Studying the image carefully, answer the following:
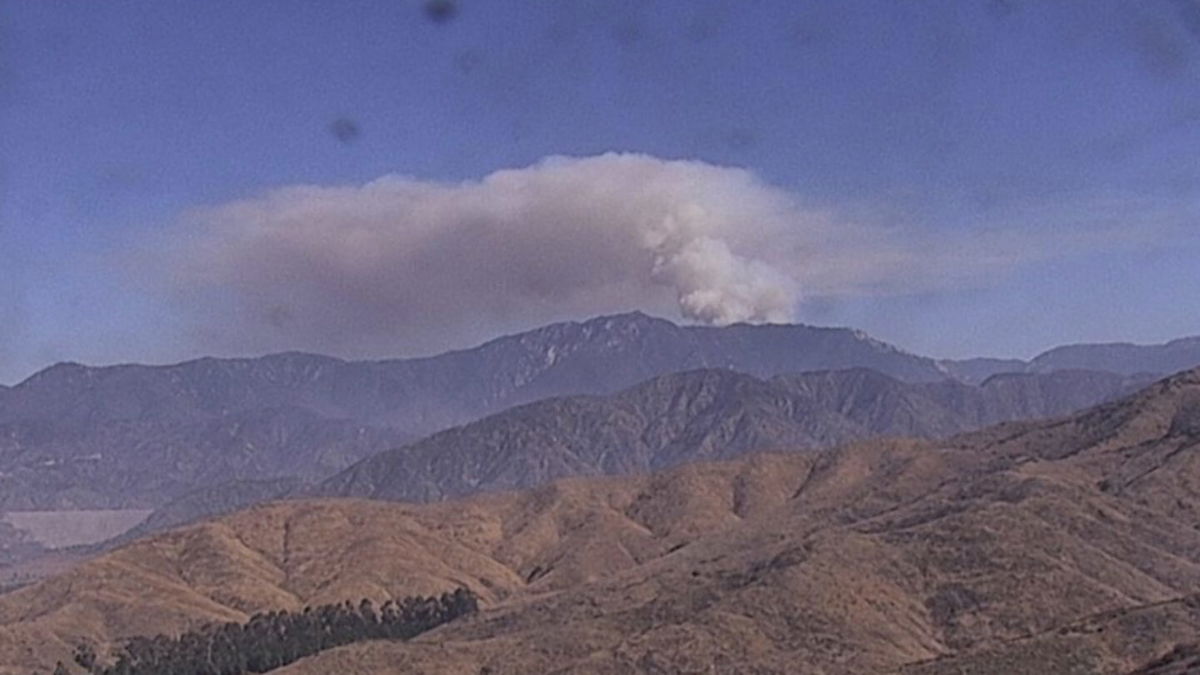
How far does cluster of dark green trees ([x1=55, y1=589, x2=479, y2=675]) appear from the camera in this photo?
170 m

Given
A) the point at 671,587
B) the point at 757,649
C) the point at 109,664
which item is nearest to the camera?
the point at 757,649

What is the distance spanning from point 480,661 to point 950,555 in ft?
168

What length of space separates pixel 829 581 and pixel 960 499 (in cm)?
4596

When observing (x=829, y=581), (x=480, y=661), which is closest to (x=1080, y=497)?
(x=829, y=581)

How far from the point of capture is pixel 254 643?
178 metres

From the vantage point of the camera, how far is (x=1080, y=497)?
183000mm

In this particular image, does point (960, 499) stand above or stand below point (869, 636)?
above

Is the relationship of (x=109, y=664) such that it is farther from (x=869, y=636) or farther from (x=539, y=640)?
(x=869, y=636)

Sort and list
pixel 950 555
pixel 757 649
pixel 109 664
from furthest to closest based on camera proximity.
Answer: pixel 109 664
pixel 950 555
pixel 757 649

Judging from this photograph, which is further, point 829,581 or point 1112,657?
point 829,581

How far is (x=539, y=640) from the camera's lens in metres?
151

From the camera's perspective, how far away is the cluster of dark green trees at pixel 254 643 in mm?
170375

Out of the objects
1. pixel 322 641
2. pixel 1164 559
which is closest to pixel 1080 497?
pixel 1164 559

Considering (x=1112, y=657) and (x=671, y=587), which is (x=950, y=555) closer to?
(x=671, y=587)
